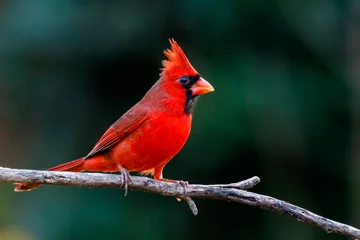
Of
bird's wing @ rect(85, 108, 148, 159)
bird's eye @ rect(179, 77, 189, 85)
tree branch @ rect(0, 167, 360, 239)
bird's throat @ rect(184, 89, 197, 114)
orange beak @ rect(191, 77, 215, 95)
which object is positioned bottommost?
tree branch @ rect(0, 167, 360, 239)

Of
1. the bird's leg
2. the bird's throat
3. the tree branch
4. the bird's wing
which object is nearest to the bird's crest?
the bird's throat

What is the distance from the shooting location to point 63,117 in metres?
6.92

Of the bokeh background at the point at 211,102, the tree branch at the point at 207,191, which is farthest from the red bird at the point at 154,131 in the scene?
the bokeh background at the point at 211,102

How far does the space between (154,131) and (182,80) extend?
1.49ft

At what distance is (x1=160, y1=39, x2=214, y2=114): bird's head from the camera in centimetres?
432

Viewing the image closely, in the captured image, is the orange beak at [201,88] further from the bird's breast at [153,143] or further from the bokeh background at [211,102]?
the bokeh background at [211,102]

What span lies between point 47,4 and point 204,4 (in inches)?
55.2

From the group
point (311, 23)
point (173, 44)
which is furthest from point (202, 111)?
point (173, 44)

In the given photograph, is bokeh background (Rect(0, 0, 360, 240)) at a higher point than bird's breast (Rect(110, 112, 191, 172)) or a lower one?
higher

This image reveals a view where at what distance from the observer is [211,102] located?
6.12m

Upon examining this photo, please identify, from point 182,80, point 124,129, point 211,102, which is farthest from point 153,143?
point 211,102

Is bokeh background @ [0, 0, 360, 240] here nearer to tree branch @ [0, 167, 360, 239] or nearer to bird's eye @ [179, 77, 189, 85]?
bird's eye @ [179, 77, 189, 85]

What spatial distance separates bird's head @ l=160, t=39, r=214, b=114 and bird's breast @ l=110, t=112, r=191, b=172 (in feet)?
0.67

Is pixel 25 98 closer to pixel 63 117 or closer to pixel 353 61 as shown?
pixel 63 117
